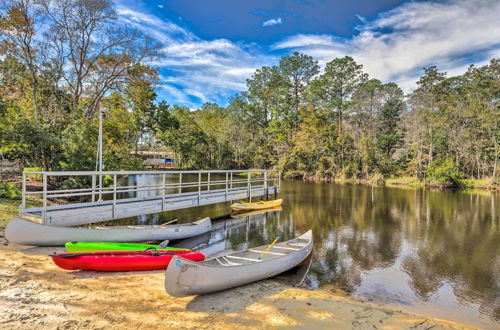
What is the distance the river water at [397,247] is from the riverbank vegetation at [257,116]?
9141 mm

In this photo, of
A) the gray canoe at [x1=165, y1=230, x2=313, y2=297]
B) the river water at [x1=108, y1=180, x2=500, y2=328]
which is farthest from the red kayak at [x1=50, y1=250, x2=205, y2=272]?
the river water at [x1=108, y1=180, x2=500, y2=328]

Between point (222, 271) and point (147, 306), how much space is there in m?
1.59

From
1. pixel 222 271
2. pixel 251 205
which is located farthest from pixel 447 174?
pixel 222 271

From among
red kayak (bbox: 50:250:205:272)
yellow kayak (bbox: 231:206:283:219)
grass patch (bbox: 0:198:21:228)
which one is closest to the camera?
red kayak (bbox: 50:250:205:272)

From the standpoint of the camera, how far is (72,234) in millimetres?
8008

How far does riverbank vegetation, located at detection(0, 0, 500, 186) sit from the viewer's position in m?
16.9

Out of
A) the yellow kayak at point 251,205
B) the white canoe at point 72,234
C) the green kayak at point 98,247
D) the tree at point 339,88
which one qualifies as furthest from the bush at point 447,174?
the green kayak at point 98,247

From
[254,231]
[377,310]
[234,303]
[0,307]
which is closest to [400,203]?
[254,231]

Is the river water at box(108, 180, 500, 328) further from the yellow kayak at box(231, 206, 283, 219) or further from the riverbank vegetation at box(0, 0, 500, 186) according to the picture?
the riverbank vegetation at box(0, 0, 500, 186)

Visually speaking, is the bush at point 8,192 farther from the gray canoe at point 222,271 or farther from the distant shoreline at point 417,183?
the distant shoreline at point 417,183

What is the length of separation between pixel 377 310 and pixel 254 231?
8.18 meters

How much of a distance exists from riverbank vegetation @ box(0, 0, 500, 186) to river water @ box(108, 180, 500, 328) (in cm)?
914

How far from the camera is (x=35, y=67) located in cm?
1847

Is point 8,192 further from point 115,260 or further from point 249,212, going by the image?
point 249,212
